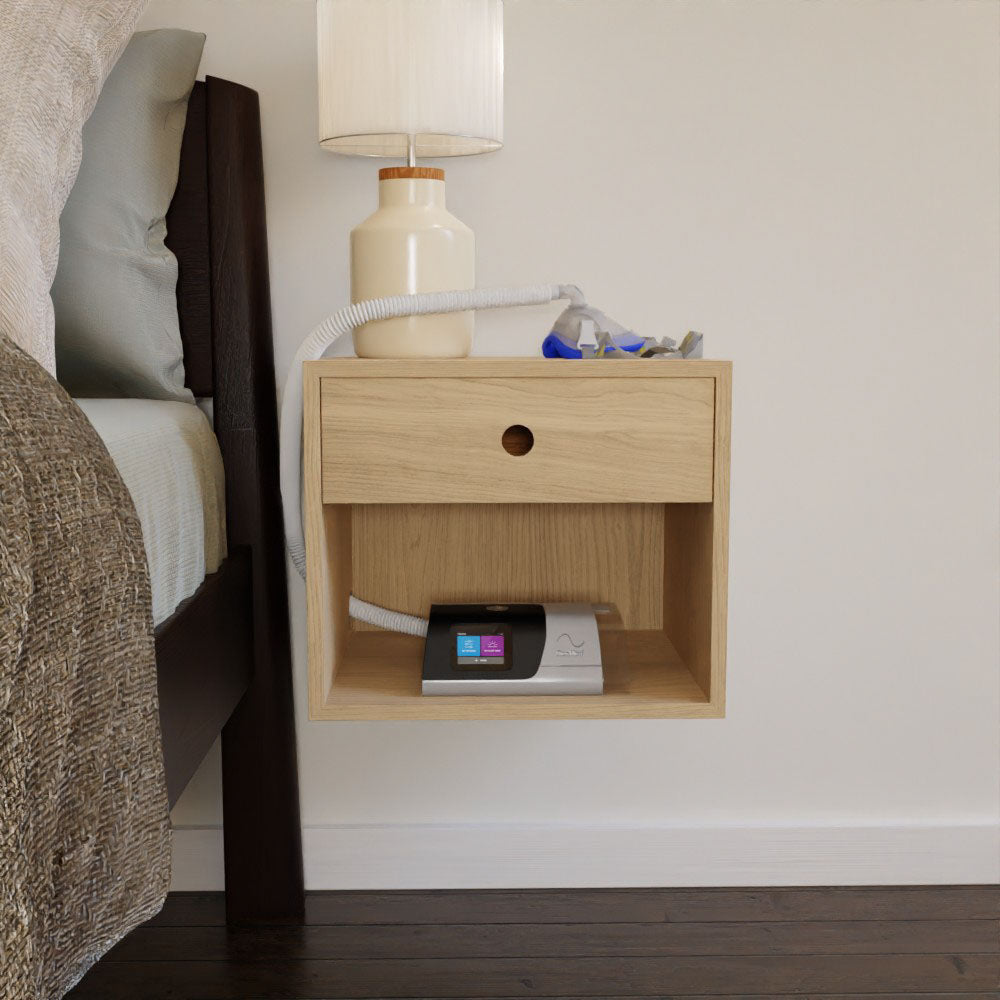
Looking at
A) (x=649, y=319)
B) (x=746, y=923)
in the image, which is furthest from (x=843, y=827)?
(x=649, y=319)

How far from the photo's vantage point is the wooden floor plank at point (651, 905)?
1414 mm

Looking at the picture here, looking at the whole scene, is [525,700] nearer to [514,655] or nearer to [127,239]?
[514,655]

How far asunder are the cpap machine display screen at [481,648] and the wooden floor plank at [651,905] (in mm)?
482

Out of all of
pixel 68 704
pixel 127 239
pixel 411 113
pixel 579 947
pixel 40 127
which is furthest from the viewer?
pixel 579 947

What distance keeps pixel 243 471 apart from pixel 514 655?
417 millimetres

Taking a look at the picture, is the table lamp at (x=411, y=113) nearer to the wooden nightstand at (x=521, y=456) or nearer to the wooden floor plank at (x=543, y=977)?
the wooden nightstand at (x=521, y=456)

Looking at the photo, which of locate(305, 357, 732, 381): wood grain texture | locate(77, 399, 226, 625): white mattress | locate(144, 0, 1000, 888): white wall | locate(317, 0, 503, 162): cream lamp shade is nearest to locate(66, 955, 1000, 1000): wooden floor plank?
locate(144, 0, 1000, 888): white wall

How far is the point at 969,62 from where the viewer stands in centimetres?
141

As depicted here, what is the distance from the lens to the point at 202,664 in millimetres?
1042

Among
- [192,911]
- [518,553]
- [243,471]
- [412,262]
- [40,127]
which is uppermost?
[40,127]

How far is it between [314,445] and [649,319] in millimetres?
593

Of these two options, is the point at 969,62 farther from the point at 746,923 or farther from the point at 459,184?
the point at 746,923

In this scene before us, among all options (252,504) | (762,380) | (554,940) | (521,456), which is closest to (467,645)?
(521,456)

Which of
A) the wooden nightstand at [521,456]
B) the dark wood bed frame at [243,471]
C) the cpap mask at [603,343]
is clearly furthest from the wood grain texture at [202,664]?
the cpap mask at [603,343]
